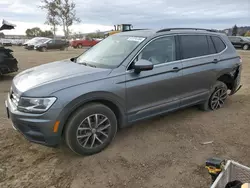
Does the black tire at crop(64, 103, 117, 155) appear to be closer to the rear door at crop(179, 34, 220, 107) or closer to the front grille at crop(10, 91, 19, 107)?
the front grille at crop(10, 91, 19, 107)

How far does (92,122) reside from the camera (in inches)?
127

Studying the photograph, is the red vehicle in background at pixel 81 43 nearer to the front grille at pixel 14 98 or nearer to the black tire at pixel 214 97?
the black tire at pixel 214 97

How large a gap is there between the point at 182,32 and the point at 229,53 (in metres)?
1.37

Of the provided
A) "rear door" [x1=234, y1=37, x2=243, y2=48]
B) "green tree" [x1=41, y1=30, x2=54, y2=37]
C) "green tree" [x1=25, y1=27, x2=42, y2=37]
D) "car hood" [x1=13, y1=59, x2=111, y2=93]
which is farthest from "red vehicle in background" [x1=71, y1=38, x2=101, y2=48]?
"green tree" [x1=25, y1=27, x2=42, y2=37]

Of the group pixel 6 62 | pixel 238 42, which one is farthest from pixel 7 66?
pixel 238 42

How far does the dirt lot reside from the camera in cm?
281

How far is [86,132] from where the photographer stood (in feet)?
10.5

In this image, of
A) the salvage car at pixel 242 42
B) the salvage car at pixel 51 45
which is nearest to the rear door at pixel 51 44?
the salvage car at pixel 51 45

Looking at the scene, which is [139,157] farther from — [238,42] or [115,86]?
[238,42]

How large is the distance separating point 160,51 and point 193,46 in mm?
843

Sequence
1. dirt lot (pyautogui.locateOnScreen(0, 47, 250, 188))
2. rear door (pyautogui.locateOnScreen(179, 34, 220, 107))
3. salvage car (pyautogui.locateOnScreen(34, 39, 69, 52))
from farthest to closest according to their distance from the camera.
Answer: salvage car (pyautogui.locateOnScreen(34, 39, 69, 52))
rear door (pyautogui.locateOnScreen(179, 34, 220, 107))
dirt lot (pyautogui.locateOnScreen(0, 47, 250, 188))

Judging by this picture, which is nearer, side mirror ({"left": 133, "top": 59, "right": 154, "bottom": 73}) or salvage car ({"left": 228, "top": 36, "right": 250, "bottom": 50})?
side mirror ({"left": 133, "top": 59, "right": 154, "bottom": 73})

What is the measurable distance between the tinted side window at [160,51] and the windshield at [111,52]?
18cm

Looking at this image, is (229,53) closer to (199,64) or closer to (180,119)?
(199,64)
